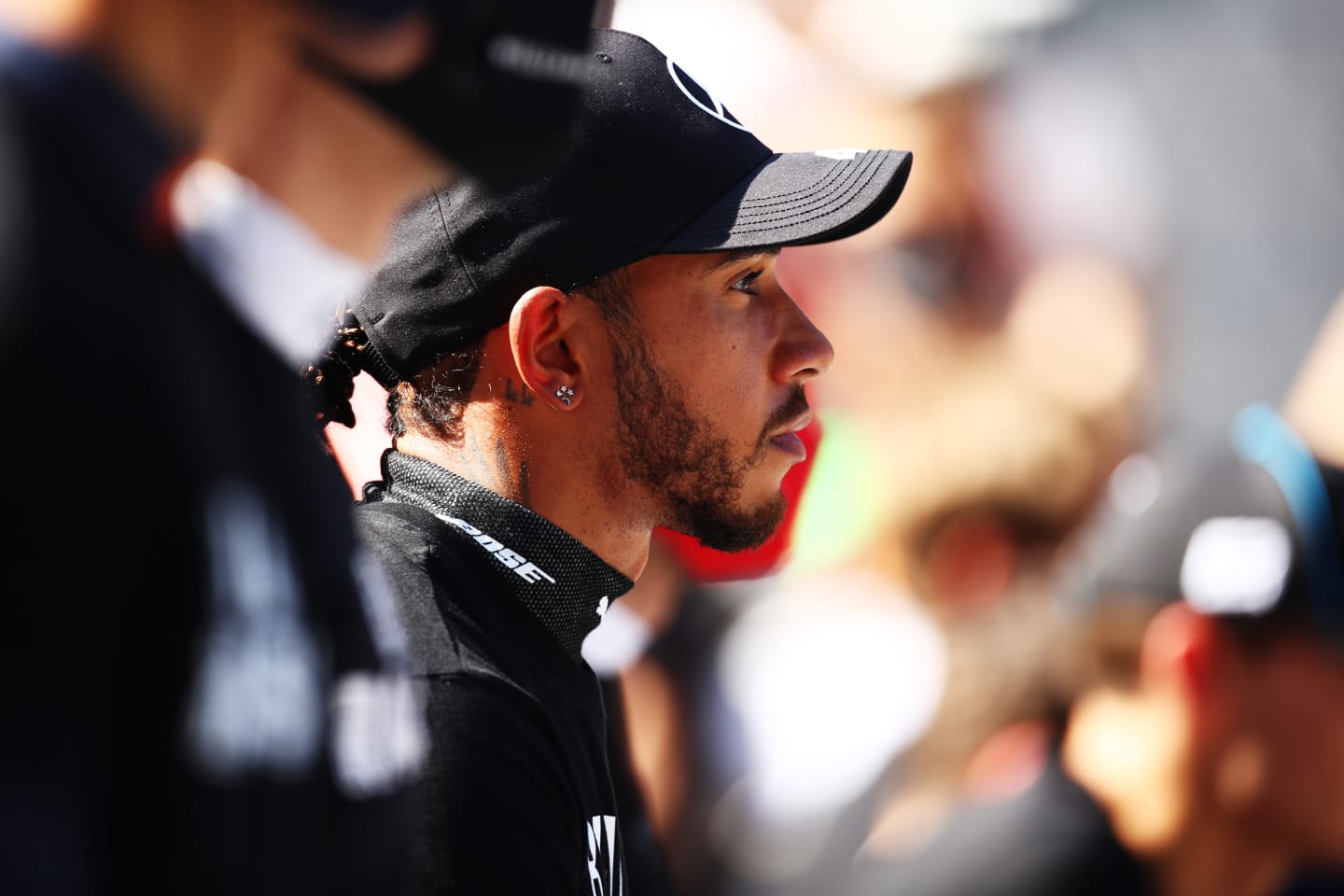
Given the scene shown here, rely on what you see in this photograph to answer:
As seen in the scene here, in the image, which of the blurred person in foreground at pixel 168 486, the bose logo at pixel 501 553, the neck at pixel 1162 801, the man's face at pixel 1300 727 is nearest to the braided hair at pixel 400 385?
the bose logo at pixel 501 553

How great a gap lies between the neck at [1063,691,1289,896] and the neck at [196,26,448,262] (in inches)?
68.4

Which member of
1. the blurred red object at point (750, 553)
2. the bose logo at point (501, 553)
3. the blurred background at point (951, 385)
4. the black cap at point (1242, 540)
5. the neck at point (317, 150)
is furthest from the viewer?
the blurred background at point (951, 385)

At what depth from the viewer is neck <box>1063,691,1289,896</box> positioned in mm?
2271

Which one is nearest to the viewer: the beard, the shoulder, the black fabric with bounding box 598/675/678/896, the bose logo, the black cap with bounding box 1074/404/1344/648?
the shoulder

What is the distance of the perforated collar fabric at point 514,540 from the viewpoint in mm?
1512

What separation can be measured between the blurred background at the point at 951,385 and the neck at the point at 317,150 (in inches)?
29.0

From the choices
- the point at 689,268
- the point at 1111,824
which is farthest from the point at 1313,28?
the point at 689,268

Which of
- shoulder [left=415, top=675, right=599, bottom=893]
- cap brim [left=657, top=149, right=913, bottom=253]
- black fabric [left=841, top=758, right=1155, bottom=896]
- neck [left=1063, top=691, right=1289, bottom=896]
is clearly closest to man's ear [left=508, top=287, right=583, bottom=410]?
cap brim [left=657, top=149, right=913, bottom=253]

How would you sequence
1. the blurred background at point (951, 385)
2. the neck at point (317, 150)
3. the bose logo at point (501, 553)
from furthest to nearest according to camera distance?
the blurred background at point (951, 385) < the bose logo at point (501, 553) < the neck at point (317, 150)

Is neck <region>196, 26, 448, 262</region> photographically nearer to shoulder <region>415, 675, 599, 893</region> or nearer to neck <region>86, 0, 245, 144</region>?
neck <region>86, 0, 245, 144</region>

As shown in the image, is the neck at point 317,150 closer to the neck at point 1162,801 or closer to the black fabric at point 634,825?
the black fabric at point 634,825

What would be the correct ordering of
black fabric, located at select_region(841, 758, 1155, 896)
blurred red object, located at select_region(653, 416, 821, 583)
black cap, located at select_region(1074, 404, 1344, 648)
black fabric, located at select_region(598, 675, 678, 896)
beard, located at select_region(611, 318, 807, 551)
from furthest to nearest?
blurred red object, located at select_region(653, 416, 821, 583) → black cap, located at select_region(1074, 404, 1344, 648) → black fabric, located at select_region(841, 758, 1155, 896) → black fabric, located at select_region(598, 675, 678, 896) → beard, located at select_region(611, 318, 807, 551)

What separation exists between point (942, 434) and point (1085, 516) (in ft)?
1.40

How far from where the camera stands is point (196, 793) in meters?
0.74
